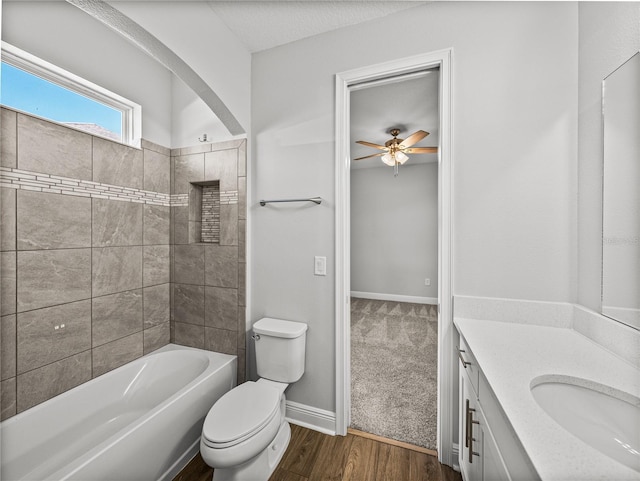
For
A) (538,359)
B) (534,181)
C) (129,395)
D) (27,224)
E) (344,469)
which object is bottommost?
(344,469)

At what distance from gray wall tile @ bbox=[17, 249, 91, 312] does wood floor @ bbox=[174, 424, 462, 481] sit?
1.22 meters

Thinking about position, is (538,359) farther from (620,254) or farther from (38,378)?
(38,378)

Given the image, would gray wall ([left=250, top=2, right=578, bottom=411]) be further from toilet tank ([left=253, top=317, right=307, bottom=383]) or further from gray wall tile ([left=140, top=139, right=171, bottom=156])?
gray wall tile ([left=140, top=139, right=171, bottom=156])

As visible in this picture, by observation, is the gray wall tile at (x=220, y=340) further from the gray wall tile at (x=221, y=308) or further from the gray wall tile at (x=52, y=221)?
the gray wall tile at (x=52, y=221)

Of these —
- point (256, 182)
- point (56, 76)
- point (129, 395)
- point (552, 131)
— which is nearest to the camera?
point (552, 131)

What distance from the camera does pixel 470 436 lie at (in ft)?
3.74

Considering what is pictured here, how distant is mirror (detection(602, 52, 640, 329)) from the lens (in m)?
0.97

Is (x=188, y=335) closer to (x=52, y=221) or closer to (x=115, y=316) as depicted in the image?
(x=115, y=316)

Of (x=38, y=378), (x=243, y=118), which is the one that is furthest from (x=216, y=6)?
(x=38, y=378)

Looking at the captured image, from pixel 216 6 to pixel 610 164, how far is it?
2179 mm

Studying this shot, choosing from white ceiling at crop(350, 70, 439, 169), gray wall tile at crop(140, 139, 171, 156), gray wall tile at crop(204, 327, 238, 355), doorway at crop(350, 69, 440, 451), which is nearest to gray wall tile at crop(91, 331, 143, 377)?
gray wall tile at crop(204, 327, 238, 355)

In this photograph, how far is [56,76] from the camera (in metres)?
1.58

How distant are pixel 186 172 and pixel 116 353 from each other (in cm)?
141

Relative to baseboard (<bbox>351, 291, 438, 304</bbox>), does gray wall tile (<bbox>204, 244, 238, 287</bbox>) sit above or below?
above
